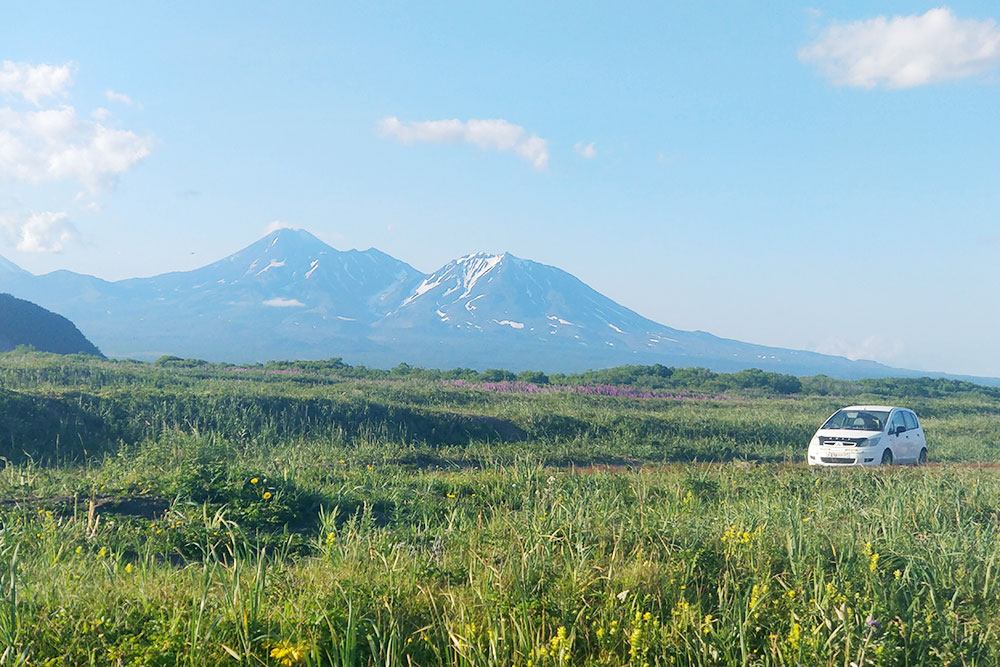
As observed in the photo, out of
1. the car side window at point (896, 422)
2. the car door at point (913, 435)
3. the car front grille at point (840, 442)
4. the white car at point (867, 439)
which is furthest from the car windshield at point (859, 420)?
the car door at point (913, 435)

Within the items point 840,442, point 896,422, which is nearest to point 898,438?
point 896,422

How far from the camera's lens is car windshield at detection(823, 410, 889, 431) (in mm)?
18422

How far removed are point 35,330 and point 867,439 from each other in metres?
72.1

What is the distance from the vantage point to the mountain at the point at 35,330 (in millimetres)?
67500

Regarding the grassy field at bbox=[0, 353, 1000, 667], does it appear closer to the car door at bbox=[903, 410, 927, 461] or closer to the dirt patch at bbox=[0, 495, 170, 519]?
the dirt patch at bbox=[0, 495, 170, 519]

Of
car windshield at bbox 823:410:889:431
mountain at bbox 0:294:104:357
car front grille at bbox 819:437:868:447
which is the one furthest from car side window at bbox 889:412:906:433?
mountain at bbox 0:294:104:357

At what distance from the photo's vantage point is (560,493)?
856 centimetres

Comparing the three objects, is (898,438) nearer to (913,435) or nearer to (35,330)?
(913,435)

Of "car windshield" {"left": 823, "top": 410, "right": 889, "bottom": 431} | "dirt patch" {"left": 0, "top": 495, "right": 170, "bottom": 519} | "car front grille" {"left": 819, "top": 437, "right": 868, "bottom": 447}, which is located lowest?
"dirt patch" {"left": 0, "top": 495, "right": 170, "bottom": 519}

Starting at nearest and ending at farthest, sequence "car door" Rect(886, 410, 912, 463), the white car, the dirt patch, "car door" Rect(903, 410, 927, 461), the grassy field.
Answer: the grassy field → the dirt patch → the white car → "car door" Rect(886, 410, 912, 463) → "car door" Rect(903, 410, 927, 461)

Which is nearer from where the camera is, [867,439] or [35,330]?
[867,439]

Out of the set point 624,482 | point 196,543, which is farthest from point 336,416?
point 196,543

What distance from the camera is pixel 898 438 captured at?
18.5m

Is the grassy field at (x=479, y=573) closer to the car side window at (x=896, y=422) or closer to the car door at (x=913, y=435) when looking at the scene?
the car side window at (x=896, y=422)
